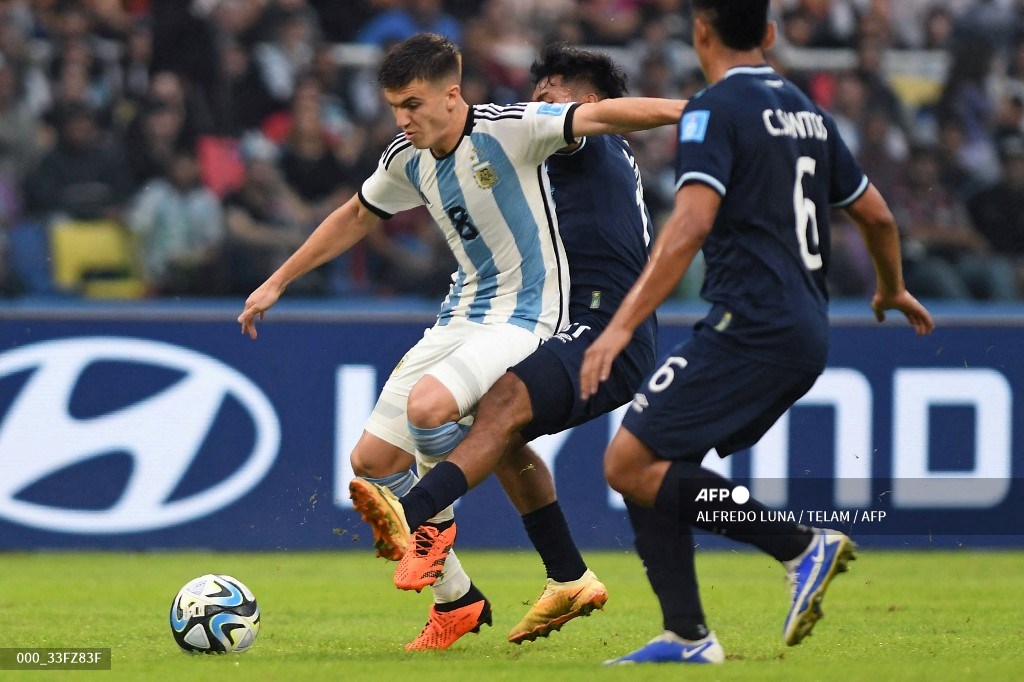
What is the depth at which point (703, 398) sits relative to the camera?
4.70 metres

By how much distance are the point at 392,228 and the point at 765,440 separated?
3469 mm

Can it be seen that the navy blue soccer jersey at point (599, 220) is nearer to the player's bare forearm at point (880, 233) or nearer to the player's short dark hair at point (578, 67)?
the player's short dark hair at point (578, 67)

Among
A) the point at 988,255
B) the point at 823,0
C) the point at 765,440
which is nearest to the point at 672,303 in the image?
the point at 765,440

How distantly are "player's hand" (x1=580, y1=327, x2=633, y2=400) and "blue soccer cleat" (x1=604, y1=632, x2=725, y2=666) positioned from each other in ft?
3.14

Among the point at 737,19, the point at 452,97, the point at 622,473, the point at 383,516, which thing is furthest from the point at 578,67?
the point at 383,516

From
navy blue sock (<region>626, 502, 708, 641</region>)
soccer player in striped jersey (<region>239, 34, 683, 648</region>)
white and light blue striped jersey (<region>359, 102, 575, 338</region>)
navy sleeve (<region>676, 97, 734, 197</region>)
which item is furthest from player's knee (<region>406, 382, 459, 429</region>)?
navy sleeve (<region>676, 97, 734, 197</region>)

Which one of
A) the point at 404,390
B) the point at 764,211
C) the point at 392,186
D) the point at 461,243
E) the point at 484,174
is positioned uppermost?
the point at 764,211

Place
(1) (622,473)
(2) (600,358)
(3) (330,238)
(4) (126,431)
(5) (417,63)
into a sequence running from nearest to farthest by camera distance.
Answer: (2) (600,358), (1) (622,473), (5) (417,63), (3) (330,238), (4) (126,431)

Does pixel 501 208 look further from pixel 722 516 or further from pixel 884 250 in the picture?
pixel 722 516

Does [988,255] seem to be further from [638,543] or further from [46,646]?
[46,646]

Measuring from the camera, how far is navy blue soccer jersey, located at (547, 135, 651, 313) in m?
5.87

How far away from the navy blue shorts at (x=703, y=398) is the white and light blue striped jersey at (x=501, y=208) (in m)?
1.02

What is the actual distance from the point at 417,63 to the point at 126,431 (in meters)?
4.28

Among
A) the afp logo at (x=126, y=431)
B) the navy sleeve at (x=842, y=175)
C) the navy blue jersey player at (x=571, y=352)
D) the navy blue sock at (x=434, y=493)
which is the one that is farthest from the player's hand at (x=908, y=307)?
the afp logo at (x=126, y=431)
